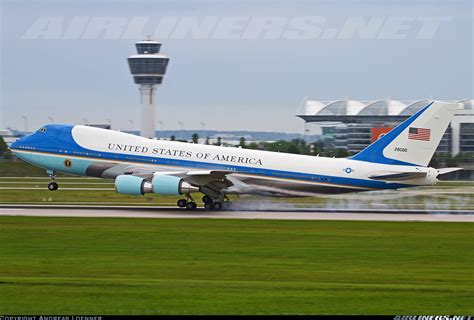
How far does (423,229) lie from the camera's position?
3878cm

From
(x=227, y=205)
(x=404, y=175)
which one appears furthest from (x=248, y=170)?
(x=404, y=175)

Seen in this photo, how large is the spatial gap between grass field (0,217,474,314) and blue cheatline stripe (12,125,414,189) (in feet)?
23.9

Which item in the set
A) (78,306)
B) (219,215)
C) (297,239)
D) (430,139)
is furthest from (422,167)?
(78,306)

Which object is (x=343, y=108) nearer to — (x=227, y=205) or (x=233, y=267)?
(x=227, y=205)

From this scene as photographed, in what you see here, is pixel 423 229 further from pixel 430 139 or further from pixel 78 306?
pixel 78 306

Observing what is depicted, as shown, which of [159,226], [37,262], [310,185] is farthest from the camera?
[310,185]

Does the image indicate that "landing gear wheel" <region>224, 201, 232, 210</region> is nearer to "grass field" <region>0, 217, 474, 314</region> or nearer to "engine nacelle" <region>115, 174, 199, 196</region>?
"engine nacelle" <region>115, 174, 199, 196</region>

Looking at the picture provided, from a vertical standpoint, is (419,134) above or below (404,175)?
above

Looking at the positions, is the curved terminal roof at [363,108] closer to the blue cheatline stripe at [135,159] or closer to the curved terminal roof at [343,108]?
the curved terminal roof at [343,108]

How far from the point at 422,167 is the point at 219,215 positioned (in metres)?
11.7

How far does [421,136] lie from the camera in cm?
4759

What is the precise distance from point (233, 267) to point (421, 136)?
2412cm

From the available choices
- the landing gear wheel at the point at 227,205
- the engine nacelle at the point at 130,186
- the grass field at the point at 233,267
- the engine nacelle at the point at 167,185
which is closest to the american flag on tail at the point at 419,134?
the grass field at the point at 233,267

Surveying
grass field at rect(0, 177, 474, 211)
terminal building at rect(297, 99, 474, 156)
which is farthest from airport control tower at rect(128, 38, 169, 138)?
grass field at rect(0, 177, 474, 211)
